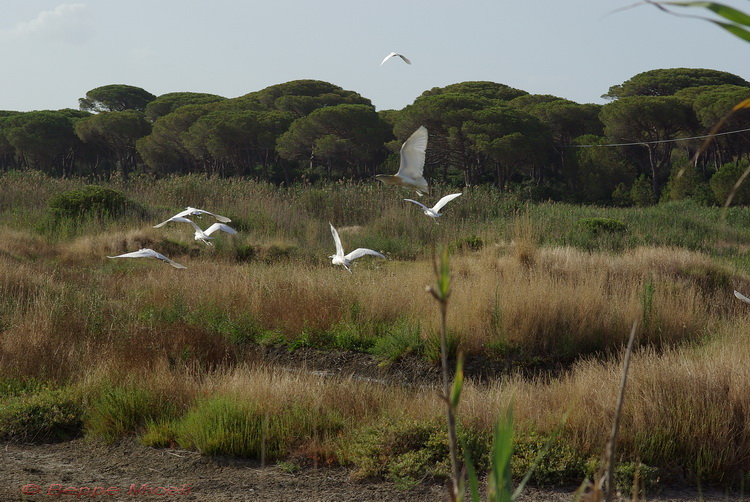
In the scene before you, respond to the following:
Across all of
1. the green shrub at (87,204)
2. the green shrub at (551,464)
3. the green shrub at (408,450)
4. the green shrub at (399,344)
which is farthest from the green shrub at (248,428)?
the green shrub at (87,204)

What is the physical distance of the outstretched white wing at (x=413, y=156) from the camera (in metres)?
7.20

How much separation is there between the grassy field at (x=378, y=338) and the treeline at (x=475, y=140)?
11.7m

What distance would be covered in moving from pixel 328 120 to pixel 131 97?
25.3 metres

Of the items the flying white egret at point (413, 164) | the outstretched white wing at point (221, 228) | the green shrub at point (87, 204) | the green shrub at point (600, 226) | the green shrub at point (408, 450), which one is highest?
the flying white egret at point (413, 164)

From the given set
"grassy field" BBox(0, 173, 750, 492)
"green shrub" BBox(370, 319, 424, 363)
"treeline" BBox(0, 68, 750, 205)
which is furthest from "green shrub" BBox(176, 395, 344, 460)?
"treeline" BBox(0, 68, 750, 205)

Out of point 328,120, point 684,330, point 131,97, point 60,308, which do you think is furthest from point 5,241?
point 131,97

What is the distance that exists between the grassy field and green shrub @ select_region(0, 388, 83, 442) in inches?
0.5

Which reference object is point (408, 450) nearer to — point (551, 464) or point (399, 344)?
point (551, 464)

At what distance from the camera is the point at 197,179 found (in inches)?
724

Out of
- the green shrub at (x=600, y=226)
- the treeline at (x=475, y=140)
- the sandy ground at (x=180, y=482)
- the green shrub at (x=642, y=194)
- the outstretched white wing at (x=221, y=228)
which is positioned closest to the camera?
the sandy ground at (x=180, y=482)

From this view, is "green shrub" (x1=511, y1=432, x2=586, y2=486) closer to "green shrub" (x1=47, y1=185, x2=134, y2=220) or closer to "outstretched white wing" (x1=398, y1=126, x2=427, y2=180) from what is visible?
"outstretched white wing" (x1=398, y1=126, x2=427, y2=180)

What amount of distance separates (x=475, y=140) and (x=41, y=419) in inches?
975

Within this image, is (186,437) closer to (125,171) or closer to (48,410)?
(48,410)

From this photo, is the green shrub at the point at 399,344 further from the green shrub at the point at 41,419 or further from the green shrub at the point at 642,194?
→ the green shrub at the point at 642,194
